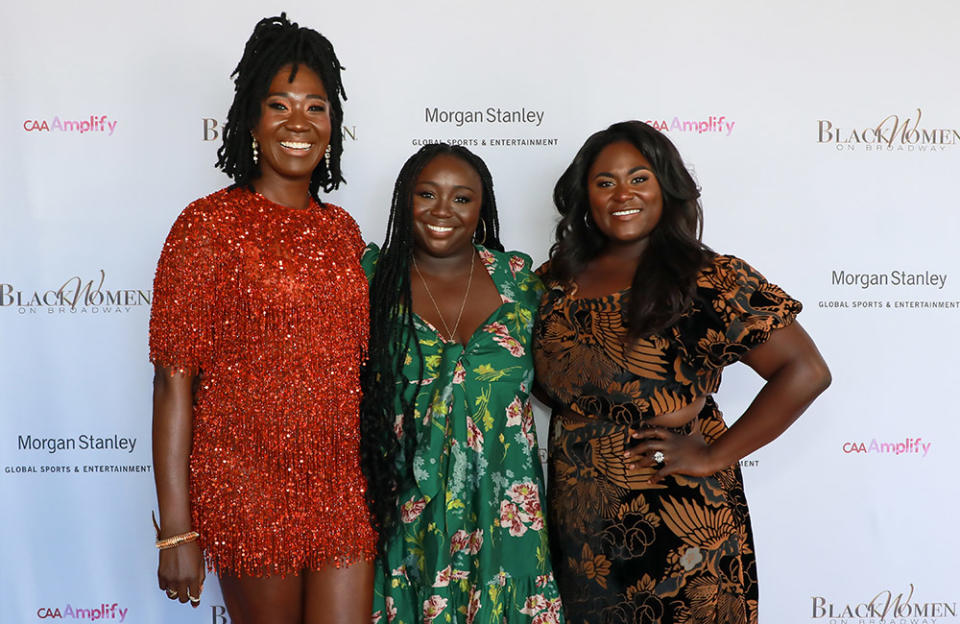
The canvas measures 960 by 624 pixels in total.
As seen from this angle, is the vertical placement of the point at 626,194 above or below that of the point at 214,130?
below

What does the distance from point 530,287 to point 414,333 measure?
0.37 m

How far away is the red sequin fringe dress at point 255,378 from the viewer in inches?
66.8

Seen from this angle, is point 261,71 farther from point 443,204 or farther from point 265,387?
point 265,387

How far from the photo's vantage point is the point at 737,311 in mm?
1812

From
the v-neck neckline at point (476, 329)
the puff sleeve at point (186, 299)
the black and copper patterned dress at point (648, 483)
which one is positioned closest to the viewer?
the puff sleeve at point (186, 299)

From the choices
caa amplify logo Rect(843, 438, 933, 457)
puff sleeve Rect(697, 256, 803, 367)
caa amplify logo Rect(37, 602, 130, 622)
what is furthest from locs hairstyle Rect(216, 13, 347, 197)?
caa amplify logo Rect(843, 438, 933, 457)

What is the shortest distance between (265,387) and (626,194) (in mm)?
968

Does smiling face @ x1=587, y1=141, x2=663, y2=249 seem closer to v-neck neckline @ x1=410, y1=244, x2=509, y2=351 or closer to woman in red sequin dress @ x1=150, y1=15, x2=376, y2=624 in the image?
v-neck neckline @ x1=410, y1=244, x2=509, y2=351

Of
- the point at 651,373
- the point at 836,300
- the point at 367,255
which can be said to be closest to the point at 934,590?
the point at 836,300

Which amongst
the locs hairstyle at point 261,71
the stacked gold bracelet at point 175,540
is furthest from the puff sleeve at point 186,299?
the stacked gold bracelet at point 175,540

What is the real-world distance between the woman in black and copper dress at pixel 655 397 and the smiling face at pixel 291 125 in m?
0.70

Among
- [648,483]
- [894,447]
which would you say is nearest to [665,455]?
[648,483]

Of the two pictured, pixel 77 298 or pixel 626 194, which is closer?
pixel 626 194

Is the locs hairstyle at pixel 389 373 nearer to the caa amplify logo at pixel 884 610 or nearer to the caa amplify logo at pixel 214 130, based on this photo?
the caa amplify logo at pixel 214 130
